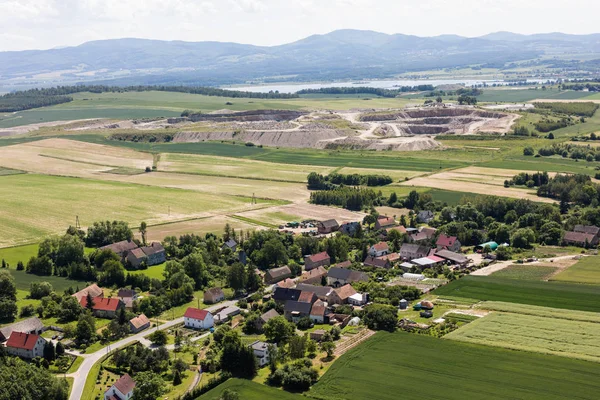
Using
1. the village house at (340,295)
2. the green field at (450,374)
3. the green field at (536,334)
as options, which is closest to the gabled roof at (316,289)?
the village house at (340,295)

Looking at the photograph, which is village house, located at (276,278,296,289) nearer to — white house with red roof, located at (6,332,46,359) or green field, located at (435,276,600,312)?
green field, located at (435,276,600,312)

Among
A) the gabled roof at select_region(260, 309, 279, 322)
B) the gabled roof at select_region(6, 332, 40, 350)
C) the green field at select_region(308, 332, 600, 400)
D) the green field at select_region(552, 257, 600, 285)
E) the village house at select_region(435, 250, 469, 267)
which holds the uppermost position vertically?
the gabled roof at select_region(6, 332, 40, 350)

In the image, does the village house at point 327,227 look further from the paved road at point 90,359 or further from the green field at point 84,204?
the paved road at point 90,359

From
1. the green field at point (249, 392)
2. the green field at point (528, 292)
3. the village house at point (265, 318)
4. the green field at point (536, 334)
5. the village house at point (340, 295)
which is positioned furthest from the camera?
the village house at point (340, 295)

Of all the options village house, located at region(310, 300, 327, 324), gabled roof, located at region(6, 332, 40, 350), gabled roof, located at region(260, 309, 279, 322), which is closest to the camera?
gabled roof, located at region(6, 332, 40, 350)

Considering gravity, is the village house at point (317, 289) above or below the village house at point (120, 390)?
below

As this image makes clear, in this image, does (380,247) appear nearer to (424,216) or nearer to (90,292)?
(424,216)

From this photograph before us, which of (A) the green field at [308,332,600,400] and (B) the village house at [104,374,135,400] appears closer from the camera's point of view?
(A) the green field at [308,332,600,400]

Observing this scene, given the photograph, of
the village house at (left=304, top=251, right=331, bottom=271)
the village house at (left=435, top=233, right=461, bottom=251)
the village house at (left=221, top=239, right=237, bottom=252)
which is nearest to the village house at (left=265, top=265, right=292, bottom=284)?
the village house at (left=304, top=251, right=331, bottom=271)
